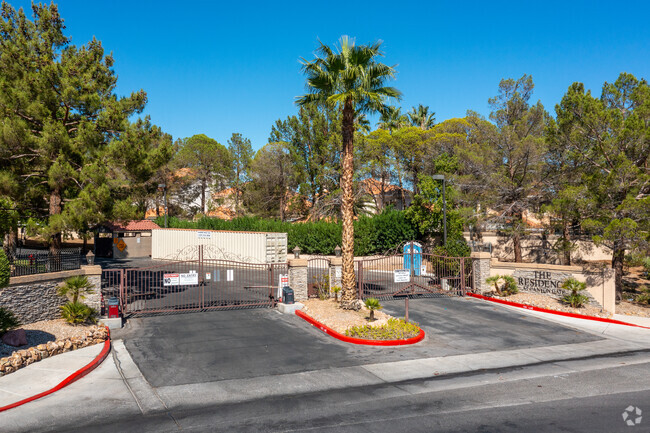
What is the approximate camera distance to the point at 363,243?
3609 cm

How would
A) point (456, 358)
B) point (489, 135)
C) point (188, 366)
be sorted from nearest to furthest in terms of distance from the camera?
point (188, 366) < point (456, 358) < point (489, 135)

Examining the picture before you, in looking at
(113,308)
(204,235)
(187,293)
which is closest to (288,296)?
(113,308)

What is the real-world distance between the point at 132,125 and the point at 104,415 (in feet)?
49.9

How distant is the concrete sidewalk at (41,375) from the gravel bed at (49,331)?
153 cm

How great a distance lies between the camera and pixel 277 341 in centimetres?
1394

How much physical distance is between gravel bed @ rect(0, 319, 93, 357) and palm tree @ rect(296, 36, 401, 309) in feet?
30.4

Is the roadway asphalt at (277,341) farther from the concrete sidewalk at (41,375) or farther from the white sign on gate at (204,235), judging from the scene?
the white sign on gate at (204,235)

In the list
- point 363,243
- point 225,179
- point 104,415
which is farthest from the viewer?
point 225,179

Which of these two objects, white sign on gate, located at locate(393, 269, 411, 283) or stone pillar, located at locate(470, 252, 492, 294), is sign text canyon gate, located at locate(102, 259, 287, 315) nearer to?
white sign on gate, located at locate(393, 269, 411, 283)

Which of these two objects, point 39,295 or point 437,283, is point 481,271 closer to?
point 437,283

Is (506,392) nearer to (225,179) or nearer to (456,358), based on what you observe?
(456,358)

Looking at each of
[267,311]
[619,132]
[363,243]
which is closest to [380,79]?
[267,311]

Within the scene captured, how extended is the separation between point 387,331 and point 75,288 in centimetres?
1061

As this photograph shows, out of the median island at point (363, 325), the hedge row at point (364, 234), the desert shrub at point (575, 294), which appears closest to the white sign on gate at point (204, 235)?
the hedge row at point (364, 234)
